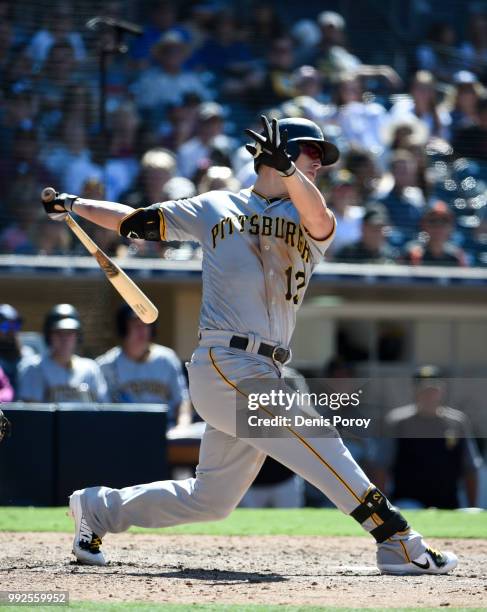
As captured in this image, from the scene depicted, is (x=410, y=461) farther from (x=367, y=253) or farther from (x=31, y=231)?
(x=31, y=231)

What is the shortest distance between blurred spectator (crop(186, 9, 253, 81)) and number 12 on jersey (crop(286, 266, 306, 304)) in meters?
7.85

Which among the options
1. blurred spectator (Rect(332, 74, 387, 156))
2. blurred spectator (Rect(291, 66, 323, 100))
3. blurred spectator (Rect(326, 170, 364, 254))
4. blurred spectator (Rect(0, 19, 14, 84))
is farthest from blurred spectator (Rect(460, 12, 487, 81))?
blurred spectator (Rect(0, 19, 14, 84))

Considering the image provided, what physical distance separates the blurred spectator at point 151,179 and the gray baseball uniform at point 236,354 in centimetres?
579

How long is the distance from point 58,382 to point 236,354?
3.87 meters

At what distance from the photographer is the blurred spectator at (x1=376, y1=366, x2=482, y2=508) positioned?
7926 mm

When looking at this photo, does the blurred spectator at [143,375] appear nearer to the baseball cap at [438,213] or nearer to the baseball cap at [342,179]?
the baseball cap at [342,179]

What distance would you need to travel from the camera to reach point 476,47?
13195mm

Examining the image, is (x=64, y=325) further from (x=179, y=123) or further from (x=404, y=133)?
(x=404, y=133)

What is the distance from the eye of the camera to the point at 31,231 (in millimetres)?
9711

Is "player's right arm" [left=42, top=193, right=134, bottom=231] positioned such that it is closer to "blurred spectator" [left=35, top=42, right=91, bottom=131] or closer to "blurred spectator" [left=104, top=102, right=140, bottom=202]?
"blurred spectator" [left=104, top=102, right=140, bottom=202]

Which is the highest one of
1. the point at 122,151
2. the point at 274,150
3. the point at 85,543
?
the point at 122,151

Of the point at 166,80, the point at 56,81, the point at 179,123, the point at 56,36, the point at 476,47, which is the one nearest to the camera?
the point at 56,81

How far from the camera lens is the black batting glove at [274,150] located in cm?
390

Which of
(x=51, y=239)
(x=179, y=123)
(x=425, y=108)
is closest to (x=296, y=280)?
(x=51, y=239)
